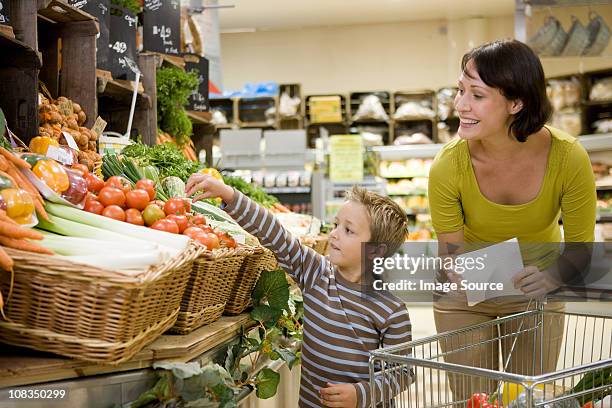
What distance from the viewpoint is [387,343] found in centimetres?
199

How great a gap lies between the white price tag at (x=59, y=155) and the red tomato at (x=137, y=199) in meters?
0.31

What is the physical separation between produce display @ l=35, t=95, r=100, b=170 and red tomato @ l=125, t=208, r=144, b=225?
0.70 meters

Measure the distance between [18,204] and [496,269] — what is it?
1228mm

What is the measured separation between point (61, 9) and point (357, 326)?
5.67 ft

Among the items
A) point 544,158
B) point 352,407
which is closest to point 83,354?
point 352,407

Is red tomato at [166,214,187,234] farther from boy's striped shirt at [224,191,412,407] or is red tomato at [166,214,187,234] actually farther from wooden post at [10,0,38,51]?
wooden post at [10,0,38,51]

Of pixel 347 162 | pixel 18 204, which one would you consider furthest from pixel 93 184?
pixel 347 162

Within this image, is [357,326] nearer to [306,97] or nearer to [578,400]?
[578,400]

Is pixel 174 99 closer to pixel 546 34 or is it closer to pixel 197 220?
pixel 197 220

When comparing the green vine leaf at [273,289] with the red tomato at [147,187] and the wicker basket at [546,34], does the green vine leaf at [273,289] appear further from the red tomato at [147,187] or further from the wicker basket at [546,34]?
the wicker basket at [546,34]

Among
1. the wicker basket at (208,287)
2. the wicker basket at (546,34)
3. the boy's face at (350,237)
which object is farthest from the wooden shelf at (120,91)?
the wicker basket at (546,34)

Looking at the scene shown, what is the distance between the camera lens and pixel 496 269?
1.89 meters

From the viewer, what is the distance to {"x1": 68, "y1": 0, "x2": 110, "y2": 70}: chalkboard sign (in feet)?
9.91

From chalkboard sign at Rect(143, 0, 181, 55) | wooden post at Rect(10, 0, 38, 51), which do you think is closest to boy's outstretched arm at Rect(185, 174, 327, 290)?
Answer: wooden post at Rect(10, 0, 38, 51)
